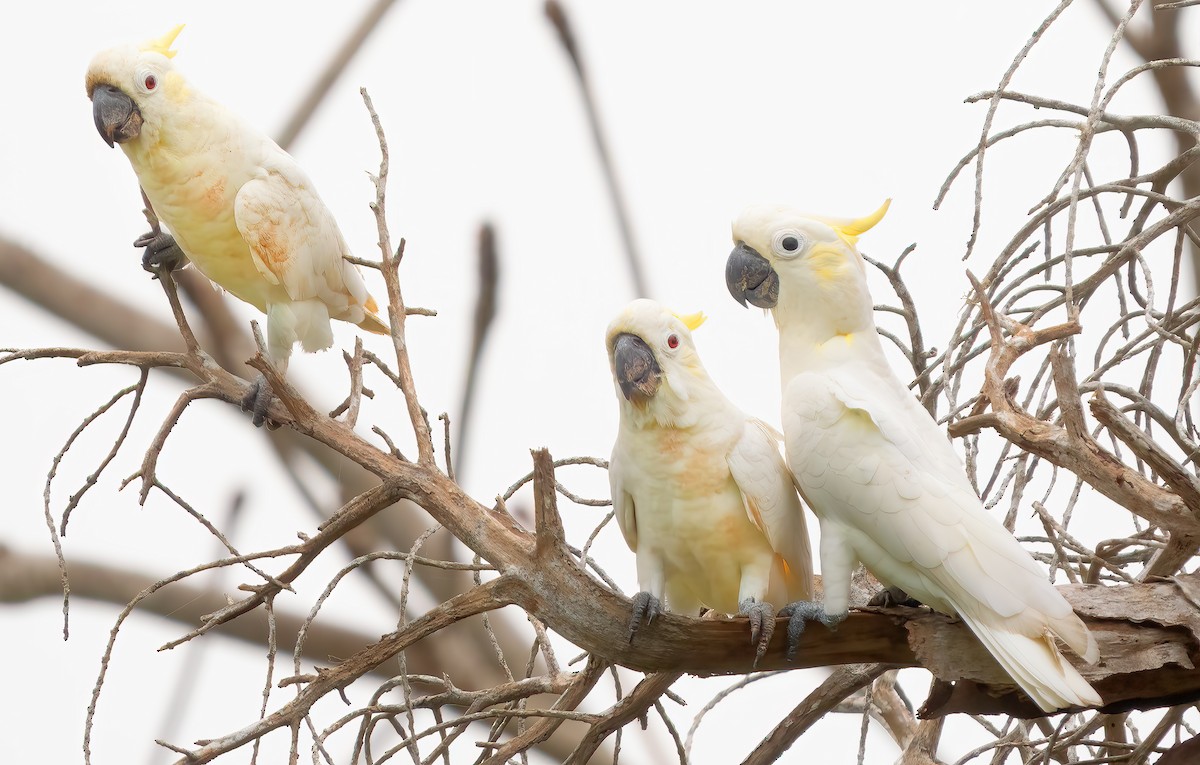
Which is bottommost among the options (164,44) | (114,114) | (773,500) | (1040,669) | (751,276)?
(1040,669)

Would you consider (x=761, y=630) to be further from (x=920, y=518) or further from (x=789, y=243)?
(x=789, y=243)

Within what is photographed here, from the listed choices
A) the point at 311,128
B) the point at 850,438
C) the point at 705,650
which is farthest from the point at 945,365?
the point at 311,128

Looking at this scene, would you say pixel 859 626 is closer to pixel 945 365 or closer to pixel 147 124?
pixel 945 365

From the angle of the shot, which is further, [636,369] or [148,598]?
[148,598]

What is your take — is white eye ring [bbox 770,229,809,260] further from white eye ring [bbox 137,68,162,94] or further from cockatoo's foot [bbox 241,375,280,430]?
white eye ring [bbox 137,68,162,94]

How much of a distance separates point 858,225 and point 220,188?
132 centimetres

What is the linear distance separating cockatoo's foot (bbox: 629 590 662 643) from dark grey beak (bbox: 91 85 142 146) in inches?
58.6

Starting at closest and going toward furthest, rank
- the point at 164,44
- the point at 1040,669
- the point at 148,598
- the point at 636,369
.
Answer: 1. the point at 1040,669
2. the point at 636,369
3. the point at 164,44
4. the point at 148,598

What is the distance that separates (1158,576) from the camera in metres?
1.78

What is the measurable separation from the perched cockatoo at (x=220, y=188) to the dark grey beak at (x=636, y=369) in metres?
0.84

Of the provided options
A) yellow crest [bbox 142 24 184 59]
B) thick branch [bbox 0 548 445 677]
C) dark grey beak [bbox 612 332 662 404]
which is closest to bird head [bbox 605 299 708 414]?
dark grey beak [bbox 612 332 662 404]

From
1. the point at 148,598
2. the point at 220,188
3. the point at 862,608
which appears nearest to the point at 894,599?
the point at 862,608

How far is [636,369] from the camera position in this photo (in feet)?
6.20

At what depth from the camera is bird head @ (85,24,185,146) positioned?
2.30 metres
